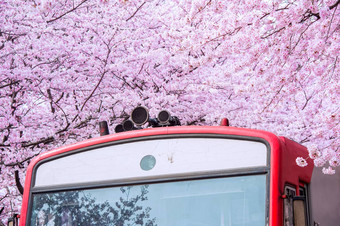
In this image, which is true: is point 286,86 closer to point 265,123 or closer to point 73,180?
point 73,180

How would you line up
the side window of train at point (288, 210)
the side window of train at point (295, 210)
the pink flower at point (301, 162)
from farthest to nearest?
the pink flower at point (301, 162) → the side window of train at point (288, 210) → the side window of train at point (295, 210)

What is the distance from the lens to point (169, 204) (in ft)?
14.7

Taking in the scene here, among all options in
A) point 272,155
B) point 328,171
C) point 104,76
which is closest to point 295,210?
point 272,155

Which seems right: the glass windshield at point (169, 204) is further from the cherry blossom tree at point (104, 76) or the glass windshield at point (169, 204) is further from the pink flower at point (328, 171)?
the cherry blossom tree at point (104, 76)

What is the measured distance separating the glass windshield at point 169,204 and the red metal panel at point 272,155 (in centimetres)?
10

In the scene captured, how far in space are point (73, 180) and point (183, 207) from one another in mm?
1177

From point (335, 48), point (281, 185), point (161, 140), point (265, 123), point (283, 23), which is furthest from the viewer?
point (265, 123)

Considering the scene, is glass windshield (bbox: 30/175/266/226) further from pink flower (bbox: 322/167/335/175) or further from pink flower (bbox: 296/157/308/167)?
pink flower (bbox: 322/167/335/175)

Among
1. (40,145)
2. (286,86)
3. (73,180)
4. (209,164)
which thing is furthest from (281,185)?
(40,145)

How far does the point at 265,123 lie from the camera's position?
1653cm

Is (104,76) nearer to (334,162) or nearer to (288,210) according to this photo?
(334,162)

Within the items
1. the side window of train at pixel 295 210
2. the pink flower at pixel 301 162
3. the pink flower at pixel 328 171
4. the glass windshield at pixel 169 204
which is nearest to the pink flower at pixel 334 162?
the pink flower at pixel 328 171

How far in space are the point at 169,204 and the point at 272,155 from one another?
Result: 3.15ft

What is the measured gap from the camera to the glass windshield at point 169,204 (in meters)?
4.31
